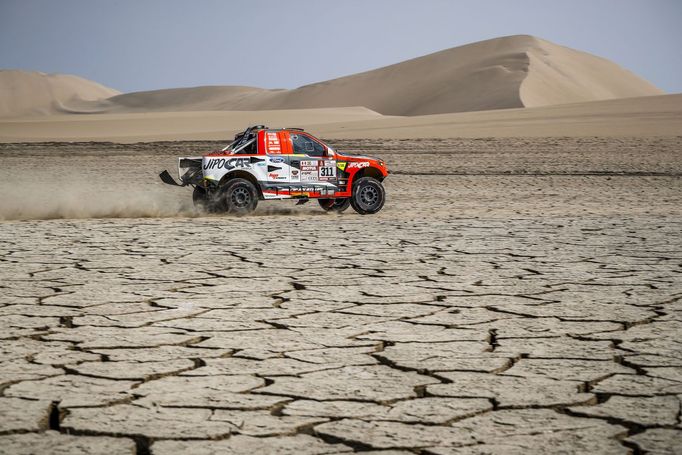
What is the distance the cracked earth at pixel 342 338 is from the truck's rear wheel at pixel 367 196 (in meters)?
1.33

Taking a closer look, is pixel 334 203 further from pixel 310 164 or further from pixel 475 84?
pixel 475 84

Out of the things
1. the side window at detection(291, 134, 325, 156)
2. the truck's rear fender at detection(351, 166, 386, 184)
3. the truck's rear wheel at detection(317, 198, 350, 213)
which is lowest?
the truck's rear wheel at detection(317, 198, 350, 213)

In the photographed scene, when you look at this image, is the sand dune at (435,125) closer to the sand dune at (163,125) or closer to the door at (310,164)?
the sand dune at (163,125)

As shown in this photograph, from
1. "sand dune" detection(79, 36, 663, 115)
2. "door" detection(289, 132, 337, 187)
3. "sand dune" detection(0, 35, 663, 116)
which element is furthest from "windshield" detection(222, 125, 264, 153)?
"sand dune" detection(79, 36, 663, 115)

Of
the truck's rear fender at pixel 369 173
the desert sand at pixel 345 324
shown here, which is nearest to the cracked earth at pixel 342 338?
the desert sand at pixel 345 324

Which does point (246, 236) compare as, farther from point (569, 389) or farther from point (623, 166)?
point (623, 166)

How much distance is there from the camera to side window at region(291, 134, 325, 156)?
15.8m

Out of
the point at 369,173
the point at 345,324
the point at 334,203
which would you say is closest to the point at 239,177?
the point at 334,203

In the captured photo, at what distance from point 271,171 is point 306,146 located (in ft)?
2.58

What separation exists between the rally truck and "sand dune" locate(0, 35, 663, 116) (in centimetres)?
8947

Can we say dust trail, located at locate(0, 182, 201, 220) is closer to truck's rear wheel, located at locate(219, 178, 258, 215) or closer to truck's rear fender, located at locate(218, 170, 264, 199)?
truck's rear wheel, located at locate(219, 178, 258, 215)

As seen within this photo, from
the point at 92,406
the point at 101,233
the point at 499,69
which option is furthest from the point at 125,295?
the point at 499,69

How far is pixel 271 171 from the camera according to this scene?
15.6 metres

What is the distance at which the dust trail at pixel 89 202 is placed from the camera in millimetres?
16773
